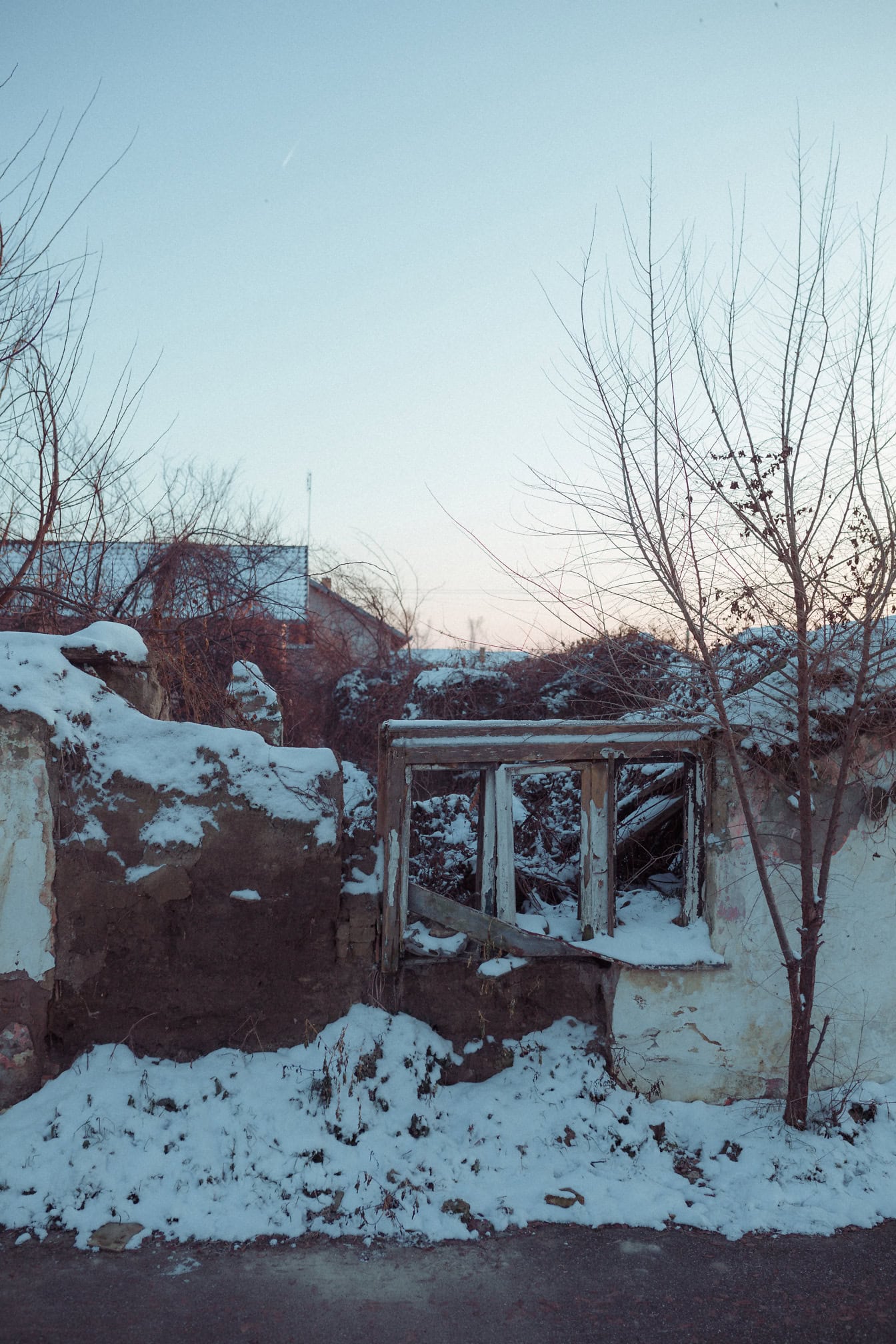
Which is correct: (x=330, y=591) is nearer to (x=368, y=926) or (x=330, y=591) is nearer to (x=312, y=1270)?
(x=368, y=926)

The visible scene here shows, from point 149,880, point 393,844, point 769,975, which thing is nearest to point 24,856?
point 149,880

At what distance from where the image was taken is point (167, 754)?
5.45 meters

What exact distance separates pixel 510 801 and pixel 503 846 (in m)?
0.28

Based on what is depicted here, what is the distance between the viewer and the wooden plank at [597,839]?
566 centimetres

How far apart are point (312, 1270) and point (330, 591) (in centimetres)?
1143

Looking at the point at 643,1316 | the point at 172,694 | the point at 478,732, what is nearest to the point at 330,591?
the point at 172,694

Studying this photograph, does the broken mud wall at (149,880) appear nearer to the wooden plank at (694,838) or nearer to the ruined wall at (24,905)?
the ruined wall at (24,905)

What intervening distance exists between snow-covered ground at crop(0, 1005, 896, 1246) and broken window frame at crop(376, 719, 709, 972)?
2.15 ft

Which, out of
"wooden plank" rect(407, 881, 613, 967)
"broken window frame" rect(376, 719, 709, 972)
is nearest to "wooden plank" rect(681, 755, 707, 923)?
"broken window frame" rect(376, 719, 709, 972)

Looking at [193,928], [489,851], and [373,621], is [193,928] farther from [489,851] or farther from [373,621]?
[373,621]

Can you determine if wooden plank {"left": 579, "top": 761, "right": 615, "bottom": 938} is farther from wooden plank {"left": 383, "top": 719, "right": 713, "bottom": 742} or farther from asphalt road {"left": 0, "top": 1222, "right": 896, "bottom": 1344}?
asphalt road {"left": 0, "top": 1222, "right": 896, "bottom": 1344}

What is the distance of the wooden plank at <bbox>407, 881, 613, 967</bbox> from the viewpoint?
216 inches

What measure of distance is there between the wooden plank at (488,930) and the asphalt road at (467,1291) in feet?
4.84

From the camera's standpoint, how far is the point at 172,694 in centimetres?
816
